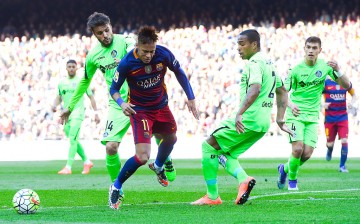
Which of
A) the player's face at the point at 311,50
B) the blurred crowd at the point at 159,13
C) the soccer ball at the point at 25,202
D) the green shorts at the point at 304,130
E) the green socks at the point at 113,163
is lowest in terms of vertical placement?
the soccer ball at the point at 25,202

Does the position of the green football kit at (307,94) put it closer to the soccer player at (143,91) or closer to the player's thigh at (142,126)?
the soccer player at (143,91)

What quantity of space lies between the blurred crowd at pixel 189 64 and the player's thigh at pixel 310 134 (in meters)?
14.5

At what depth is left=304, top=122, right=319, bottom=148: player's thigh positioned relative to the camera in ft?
39.0

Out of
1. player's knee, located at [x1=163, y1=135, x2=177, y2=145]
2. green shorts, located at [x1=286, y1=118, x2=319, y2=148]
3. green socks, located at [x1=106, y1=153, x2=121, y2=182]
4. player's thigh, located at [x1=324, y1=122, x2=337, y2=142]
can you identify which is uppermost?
player's knee, located at [x1=163, y1=135, x2=177, y2=145]

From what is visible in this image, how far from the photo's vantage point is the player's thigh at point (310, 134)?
39.0 ft

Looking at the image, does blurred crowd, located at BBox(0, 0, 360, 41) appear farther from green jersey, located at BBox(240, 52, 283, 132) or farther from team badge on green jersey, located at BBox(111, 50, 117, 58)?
green jersey, located at BBox(240, 52, 283, 132)

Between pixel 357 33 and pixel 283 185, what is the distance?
19.5 m

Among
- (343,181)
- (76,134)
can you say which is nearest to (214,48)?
(76,134)

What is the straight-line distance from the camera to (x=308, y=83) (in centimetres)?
1198

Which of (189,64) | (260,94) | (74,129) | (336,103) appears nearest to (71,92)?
(74,129)

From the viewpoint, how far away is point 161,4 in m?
35.7

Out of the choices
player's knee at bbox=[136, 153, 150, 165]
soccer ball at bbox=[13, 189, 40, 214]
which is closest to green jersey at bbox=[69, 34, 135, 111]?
player's knee at bbox=[136, 153, 150, 165]

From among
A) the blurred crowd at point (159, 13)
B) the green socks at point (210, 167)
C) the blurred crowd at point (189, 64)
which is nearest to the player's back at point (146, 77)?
the green socks at point (210, 167)

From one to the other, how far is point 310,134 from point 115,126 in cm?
325
